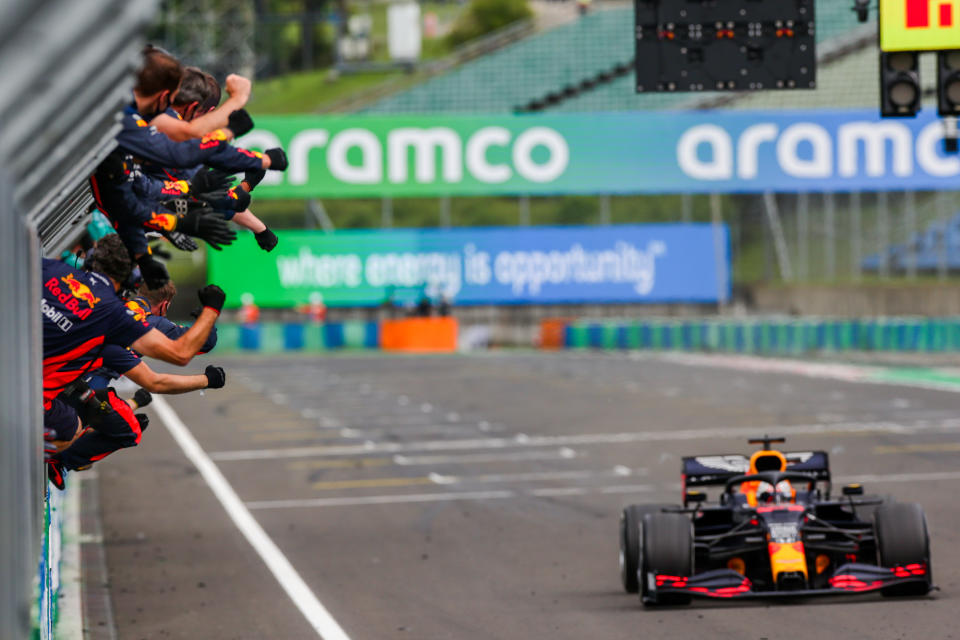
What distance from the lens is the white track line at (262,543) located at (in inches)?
487

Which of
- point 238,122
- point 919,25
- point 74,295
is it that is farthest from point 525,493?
point 74,295

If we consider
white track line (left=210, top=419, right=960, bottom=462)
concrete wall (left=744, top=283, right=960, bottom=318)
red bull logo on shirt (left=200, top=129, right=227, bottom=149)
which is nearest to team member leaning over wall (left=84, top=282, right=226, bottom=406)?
red bull logo on shirt (left=200, top=129, right=227, bottom=149)

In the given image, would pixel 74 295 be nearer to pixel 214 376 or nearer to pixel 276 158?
pixel 214 376

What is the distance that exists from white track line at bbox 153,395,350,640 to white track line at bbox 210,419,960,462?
1.11m

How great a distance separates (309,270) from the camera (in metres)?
52.2

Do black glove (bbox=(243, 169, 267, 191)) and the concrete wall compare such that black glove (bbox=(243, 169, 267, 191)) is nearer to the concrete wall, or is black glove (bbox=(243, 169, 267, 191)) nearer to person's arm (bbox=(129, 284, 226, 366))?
person's arm (bbox=(129, 284, 226, 366))

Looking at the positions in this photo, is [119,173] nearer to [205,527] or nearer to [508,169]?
[205,527]

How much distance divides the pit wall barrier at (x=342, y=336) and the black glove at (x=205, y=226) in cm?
4010

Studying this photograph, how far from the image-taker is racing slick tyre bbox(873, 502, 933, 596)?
11992 millimetres

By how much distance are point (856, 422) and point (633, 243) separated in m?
26.1

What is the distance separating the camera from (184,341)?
838 cm

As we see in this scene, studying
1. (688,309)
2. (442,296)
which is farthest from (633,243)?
(442,296)

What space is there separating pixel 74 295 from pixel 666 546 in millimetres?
5022

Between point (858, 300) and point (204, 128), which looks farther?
point (858, 300)
